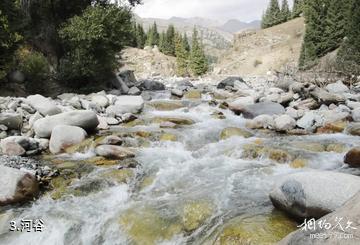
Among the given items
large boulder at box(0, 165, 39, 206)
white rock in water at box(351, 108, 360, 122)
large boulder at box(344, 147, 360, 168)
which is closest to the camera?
large boulder at box(0, 165, 39, 206)

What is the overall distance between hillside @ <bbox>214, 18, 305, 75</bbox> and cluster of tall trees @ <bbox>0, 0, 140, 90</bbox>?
4712cm

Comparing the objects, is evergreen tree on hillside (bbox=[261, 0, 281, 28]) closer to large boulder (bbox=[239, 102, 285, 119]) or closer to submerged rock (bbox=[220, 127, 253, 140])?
large boulder (bbox=[239, 102, 285, 119])

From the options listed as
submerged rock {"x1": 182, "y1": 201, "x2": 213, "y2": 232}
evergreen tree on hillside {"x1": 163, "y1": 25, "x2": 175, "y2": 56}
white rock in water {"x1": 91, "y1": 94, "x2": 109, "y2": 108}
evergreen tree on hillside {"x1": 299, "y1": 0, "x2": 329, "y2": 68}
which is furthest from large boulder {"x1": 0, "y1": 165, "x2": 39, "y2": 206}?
evergreen tree on hillside {"x1": 163, "y1": 25, "x2": 175, "y2": 56}

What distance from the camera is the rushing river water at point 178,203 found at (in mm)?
6434

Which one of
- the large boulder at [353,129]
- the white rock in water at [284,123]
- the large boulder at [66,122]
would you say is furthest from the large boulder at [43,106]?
the large boulder at [353,129]

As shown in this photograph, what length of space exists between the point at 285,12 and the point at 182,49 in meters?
29.0

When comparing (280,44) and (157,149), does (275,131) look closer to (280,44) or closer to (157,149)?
(157,149)

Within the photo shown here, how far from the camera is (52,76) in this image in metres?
21.0

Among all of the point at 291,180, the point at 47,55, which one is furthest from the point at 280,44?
the point at 291,180

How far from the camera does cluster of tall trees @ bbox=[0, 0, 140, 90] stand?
59.2 feet

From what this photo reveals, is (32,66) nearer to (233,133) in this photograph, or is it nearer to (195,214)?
(233,133)

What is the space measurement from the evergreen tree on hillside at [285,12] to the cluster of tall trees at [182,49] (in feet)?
68.9

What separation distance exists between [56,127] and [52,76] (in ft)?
33.8

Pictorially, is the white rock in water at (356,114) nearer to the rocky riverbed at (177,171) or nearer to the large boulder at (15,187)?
the rocky riverbed at (177,171)
